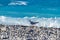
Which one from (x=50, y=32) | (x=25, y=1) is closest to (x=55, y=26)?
(x=50, y=32)

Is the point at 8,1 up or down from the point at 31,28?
up

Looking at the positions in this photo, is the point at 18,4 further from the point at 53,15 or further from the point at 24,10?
the point at 53,15

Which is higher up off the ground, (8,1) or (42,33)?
(8,1)

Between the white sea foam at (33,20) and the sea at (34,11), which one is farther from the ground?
the sea at (34,11)

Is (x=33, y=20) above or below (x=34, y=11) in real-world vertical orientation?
below

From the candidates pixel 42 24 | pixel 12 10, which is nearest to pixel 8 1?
pixel 12 10

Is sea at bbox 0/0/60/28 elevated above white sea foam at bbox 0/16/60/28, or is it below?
above
